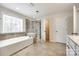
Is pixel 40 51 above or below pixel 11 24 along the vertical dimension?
below

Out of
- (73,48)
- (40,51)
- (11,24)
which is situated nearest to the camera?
(73,48)

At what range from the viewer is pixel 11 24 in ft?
8.43

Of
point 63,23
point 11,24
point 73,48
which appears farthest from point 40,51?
point 73,48

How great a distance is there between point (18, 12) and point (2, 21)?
1.65 feet

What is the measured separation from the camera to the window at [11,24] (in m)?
2.52

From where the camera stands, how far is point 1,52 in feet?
7.98

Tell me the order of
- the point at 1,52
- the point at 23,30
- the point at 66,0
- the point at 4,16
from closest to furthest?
the point at 66,0 < the point at 1,52 < the point at 4,16 < the point at 23,30

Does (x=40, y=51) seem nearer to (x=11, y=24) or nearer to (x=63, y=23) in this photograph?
(x=63, y=23)

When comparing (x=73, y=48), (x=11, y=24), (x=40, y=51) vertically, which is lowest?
(x=40, y=51)

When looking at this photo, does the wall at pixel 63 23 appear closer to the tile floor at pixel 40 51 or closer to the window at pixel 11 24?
the tile floor at pixel 40 51

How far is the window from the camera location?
2.52 meters

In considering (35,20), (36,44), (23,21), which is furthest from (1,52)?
(36,44)

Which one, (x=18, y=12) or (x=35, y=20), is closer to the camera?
(x=18, y=12)

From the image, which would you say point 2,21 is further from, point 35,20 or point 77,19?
point 77,19
